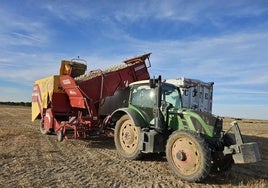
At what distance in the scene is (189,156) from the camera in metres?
6.96

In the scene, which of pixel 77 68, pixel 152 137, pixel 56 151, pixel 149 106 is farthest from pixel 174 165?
pixel 77 68

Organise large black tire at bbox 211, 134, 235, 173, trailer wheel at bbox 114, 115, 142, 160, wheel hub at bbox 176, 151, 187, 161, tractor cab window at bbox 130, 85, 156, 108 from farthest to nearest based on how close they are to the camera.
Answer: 1. tractor cab window at bbox 130, 85, 156, 108
2. trailer wheel at bbox 114, 115, 142, 160
3. large black tire at bbox 211, 134, 235, 173
4. wheel hub at bbox 176, 151, 187, 161

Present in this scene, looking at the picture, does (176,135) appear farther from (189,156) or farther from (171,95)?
(171,95)

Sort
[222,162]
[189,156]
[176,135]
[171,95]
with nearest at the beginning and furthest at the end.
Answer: [189,156] < [176,135] < [222,162] < [171,95]

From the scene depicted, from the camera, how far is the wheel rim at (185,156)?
686cm

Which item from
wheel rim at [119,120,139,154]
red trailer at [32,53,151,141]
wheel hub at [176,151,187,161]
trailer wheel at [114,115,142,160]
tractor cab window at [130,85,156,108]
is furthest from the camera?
red trailer at [32,53,151,141]

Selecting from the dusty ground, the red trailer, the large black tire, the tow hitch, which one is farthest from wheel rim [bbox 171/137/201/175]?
the red trailer

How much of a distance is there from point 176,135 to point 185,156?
49 cm

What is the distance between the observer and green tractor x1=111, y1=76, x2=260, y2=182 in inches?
267

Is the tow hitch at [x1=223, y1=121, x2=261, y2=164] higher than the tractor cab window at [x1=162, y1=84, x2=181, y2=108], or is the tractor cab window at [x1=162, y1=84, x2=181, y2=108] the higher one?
the tractor cab window at [x1=162, y1=84, x2=181, y2=108]

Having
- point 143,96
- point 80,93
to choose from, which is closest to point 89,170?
point 143,96

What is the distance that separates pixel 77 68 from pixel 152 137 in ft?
20.3

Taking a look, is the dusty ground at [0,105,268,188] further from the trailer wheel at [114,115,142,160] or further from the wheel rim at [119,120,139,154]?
the wheel rim at [119,120,139,154]

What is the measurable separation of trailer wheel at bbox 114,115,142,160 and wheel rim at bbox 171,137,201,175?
143 cm
